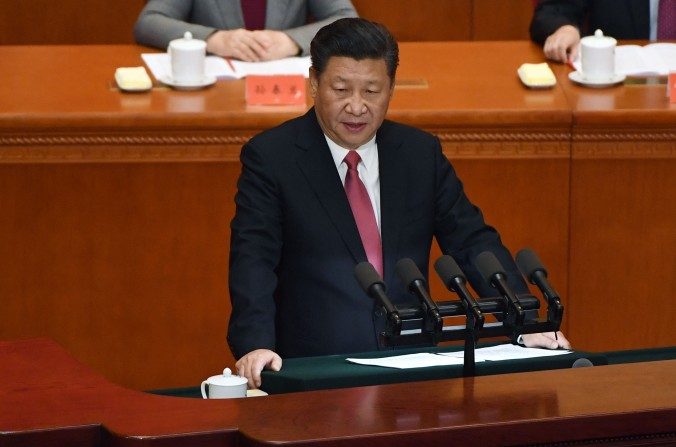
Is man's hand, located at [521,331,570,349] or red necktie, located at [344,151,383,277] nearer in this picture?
man's hand, located at [521,331,570,349]

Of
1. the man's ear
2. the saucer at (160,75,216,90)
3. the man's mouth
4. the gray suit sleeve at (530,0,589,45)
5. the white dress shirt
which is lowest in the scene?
the white dress shirt

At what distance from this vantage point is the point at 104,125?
3.55 meters

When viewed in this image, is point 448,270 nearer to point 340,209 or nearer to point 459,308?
point 459,308

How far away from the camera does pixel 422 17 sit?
5492 millimetres

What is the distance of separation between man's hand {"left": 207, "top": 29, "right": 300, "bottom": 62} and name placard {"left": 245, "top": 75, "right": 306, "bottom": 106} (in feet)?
1.32

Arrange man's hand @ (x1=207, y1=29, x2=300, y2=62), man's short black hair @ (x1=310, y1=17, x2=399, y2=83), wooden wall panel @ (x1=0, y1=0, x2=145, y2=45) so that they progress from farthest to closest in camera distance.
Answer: wooden wall panel @ (x1=0, y1=0, x2=145, y2=45), man's hand @ (x1=207, y1=29, x2=300, y2=62), man's short black hair @ (x1=310, y1=17, x2=399, y2=83)

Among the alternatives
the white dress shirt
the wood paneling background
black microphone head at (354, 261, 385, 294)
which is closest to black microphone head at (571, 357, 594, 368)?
black microphone head at (354, 261, 385, 294)

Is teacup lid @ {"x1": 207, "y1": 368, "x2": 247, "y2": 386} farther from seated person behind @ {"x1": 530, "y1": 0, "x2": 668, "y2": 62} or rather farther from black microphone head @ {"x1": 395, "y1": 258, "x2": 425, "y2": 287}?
seated person behind @ {"x1": 530, "y1": 0, "x2": 668, "y2": 62}

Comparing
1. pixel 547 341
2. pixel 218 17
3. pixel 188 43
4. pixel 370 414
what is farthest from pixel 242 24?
pixel 370 414

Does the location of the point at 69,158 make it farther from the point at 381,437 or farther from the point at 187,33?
the point at 381,437

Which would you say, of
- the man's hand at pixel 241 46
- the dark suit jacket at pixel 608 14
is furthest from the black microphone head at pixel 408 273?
the dark suit jacket at pixel 608 14

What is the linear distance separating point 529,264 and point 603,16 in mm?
2491

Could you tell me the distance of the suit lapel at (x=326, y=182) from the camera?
2.70 meters

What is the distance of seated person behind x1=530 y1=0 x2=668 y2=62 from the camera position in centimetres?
434
